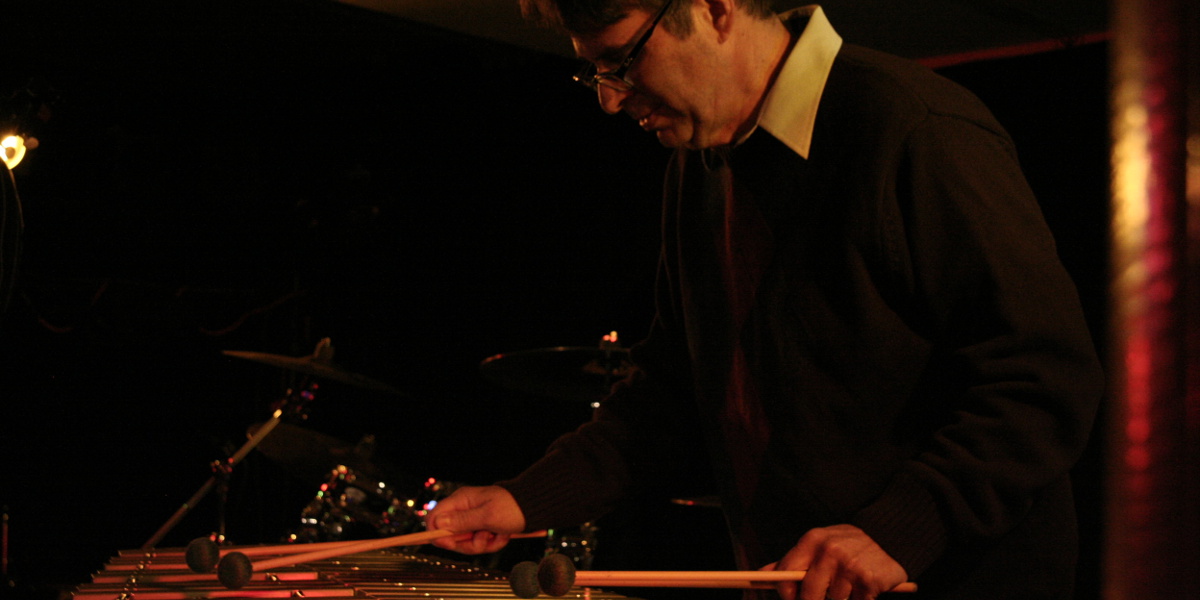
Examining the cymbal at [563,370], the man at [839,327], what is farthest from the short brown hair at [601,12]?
the cymbal at [563,370]

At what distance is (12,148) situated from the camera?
9.50 ft

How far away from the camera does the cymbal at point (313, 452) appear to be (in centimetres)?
428

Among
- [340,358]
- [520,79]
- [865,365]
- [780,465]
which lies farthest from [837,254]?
[340,358]

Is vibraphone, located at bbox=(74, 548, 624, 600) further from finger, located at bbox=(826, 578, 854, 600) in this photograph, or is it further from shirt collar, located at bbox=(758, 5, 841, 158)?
shirt collar, located at bbox=(758, 5, 841, 158)

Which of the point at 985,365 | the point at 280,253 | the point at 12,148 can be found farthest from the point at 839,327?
the point at 280,253

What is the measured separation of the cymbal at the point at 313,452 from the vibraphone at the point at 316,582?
7.28ft

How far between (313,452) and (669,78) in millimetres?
3225

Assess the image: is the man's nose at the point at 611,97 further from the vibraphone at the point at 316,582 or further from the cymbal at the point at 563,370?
the cymbal at the point at 563,370

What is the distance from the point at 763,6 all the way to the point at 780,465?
2.39ft

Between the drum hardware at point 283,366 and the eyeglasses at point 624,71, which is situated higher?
the drum hardware at point 283,366

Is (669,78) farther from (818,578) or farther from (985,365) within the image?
(818,578)

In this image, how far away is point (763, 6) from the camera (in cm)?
175

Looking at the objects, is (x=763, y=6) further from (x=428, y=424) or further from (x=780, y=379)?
(x=428, y=424)

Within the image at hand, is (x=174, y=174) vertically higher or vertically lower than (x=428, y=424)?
higher
